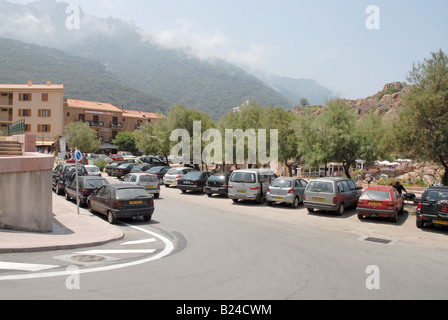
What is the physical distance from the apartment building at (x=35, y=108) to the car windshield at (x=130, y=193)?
5102cm

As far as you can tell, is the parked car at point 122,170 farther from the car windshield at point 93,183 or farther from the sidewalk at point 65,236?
the sidewalk at point 65,236

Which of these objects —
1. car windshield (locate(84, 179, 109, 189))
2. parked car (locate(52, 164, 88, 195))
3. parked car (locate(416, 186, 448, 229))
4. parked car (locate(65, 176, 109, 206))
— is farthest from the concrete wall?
parked car (locate(416, 186, 448, 229))

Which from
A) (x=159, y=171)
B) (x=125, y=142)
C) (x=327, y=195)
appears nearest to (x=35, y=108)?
(x=125, y=142)

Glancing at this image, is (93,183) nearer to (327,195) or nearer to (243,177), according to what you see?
(243,177)

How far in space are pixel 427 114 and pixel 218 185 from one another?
38.6 ft

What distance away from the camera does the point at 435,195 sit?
41.9 ft

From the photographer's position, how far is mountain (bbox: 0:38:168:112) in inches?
5108

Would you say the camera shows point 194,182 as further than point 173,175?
No

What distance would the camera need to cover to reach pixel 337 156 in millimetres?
21203

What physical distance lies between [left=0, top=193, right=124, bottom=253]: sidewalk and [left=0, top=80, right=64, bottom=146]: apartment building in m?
50.9

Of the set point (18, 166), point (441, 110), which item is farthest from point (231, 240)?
point (441, 110)

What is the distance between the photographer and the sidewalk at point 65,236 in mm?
8438

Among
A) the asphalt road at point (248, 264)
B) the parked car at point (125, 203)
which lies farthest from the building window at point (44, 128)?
the asphalt road at point (248, 264)
